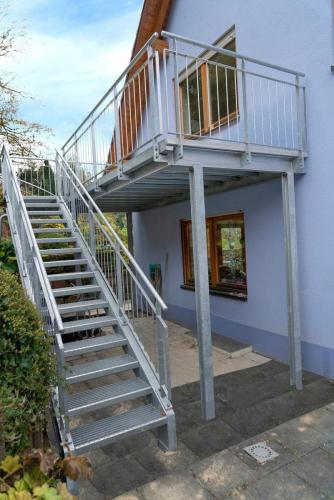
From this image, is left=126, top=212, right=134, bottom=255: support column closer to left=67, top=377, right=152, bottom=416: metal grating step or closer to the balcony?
the balcony

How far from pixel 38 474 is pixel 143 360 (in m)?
1.77

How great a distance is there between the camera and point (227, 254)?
6434mm

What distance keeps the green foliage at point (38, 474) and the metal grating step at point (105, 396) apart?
95 cm

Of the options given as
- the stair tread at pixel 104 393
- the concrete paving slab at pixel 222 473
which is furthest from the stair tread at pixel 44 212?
the concrete paving slab at pixel 222 473

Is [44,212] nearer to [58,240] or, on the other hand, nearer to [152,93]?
[58,240]

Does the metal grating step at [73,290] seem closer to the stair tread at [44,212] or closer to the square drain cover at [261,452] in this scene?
the stair tread at [44,212]

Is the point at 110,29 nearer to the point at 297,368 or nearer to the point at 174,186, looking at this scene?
the point at 174,186

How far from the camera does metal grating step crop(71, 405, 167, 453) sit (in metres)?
2.94

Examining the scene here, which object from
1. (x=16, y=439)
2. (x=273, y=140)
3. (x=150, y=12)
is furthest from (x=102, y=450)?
(x=150, y=12)

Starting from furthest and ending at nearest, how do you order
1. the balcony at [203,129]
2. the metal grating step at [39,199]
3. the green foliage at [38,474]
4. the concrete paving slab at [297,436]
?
the metal grating step at [39,199]
the balcony at [203,129]
the concrete paving slab at [297,436]
the green foliage at [38,474]

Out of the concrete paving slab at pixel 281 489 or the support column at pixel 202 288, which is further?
the support column at pixel 202 288

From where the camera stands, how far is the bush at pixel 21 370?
2320mm

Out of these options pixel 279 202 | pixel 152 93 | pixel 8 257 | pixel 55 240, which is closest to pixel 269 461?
pixel 279 202

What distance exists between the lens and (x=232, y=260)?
20.7 ft
